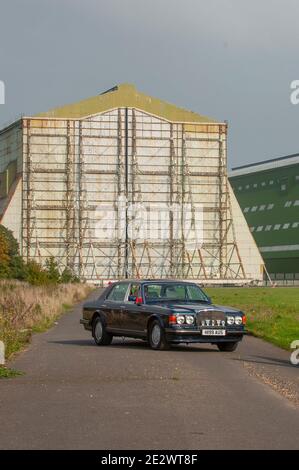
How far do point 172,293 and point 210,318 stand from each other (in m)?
1.80

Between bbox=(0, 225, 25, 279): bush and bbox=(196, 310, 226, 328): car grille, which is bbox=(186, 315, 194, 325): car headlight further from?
bbox=(0, 225, 25, 279): bush

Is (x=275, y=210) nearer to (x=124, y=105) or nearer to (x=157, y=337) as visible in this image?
(x=124, y=105)

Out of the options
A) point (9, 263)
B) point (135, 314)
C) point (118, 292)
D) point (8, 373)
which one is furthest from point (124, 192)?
point (8, 373)

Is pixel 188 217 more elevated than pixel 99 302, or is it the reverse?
pixel 188 217

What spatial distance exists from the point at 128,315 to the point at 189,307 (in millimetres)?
1676

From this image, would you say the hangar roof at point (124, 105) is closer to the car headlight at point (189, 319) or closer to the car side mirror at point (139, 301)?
the car side mirror at point (139, 301)

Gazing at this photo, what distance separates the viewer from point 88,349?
70.7 feet

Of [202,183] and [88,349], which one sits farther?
[202,183]

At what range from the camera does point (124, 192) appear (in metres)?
103

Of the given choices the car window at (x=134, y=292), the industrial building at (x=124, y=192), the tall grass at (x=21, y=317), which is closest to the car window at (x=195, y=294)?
the car window at (x=134, y=292)

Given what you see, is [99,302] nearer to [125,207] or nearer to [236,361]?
[236,361]

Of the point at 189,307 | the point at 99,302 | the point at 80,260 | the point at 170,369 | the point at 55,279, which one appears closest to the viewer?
the point at 170,369

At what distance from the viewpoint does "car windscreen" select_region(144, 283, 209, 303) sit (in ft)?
72.1
